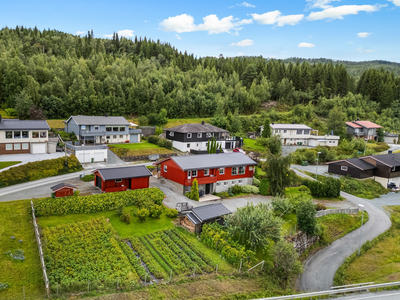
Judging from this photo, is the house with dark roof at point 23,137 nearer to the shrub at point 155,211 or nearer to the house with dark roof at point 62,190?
the house with dark roof at point 62,190

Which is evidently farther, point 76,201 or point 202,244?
point 76,201

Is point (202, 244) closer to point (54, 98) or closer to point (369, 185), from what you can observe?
point (369, 185)

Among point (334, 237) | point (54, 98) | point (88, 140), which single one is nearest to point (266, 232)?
point (334, 237)

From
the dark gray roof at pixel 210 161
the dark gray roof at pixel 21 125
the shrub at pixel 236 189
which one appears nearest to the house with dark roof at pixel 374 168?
the dark gray roof at pixel 210 161

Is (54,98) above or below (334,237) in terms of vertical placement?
above

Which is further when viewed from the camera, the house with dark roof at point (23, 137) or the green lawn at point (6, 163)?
the house with dark roof at point (23, 137)

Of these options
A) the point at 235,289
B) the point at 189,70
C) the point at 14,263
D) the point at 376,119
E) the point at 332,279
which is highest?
the point at 189,70

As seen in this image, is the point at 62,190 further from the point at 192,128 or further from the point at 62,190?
the point at 192,128
